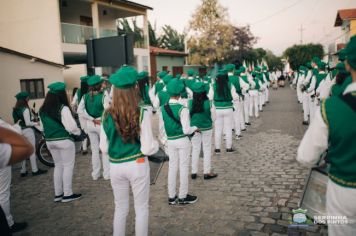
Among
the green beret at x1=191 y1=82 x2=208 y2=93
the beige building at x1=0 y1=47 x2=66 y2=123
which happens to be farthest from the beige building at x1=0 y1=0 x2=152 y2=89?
the green beret at x1=191 y1=82 x2=208 y2=93

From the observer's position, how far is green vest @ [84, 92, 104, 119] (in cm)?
654

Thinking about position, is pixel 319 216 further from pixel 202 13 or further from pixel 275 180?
pixel 202 13

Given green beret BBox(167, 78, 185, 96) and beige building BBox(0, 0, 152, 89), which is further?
beige building BBox(0, 0, 152, 89)

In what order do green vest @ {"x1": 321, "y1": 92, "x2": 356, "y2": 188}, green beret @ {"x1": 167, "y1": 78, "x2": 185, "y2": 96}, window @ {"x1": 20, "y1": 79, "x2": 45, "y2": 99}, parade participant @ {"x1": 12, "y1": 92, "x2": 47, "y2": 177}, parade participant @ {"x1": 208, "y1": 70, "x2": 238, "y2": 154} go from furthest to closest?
window @ {"x1": 20, "y1": 79, "x2": 45, "y2": 99} < parade participant @ {"x1": 208, "y1": 70, "x2": 238, "y2": 154} < parade participant @ {"x1": 12, "y1": 92, "x2": 47, "y2": 177} < green beret @ {"x1": 167, "y1": 78, "x2": 185, "y2": 96} < green vest @ {"x1": 321, "y1": 92, "x2": 356, "y2": 188}

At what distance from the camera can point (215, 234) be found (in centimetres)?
423

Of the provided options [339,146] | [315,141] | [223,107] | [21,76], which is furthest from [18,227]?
[21,76]

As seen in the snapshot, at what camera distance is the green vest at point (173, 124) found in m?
5.09

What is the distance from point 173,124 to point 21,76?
1204 centimetres

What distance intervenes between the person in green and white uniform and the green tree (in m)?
47.1

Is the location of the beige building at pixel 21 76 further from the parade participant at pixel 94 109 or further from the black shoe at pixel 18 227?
the black shoe at pixel 18 227

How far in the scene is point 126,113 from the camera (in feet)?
11.1

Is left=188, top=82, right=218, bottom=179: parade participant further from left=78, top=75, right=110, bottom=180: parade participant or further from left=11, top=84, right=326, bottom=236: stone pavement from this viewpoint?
left=78, top=75, right=110, bottom=180: parade participant

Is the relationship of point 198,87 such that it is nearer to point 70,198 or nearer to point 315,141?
point 70,198

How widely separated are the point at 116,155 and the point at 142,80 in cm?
714
